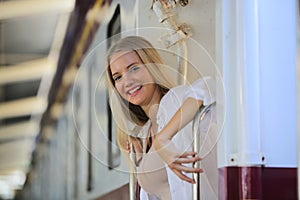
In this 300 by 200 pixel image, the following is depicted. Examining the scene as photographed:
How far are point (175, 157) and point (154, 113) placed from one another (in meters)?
0.18

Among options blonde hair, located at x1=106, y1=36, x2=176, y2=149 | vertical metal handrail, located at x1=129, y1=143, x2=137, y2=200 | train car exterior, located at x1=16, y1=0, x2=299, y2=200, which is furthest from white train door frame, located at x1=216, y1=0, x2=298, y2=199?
vertical metal handrail, located at x1=129, y1=143, x2=137, y2=200

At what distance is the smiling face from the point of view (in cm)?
188

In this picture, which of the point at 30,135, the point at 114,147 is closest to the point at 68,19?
the point at 114,147

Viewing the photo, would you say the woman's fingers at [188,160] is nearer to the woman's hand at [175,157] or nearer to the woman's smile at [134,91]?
the woman's hand at [175,157]

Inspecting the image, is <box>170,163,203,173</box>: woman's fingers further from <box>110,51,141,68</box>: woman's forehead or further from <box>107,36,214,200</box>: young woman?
<box>110,51,141,68</box>: woman's forehead

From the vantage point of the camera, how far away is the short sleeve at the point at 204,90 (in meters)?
1.72

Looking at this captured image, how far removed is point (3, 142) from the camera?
11016 millimetres

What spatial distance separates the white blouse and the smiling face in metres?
0.04

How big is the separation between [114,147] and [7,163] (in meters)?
10.3

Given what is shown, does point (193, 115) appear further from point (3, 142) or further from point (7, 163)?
point (7, 163)

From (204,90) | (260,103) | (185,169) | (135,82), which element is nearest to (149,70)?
(135,82)

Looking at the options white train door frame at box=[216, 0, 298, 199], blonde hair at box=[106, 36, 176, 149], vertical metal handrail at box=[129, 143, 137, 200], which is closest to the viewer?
white train door frame at box=[216, 0, 298, 199]

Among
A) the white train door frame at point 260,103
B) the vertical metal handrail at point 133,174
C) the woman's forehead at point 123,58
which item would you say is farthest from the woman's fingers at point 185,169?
the woman's forehead at point 123,58

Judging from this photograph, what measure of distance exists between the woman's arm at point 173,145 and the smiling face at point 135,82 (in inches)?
4.8
